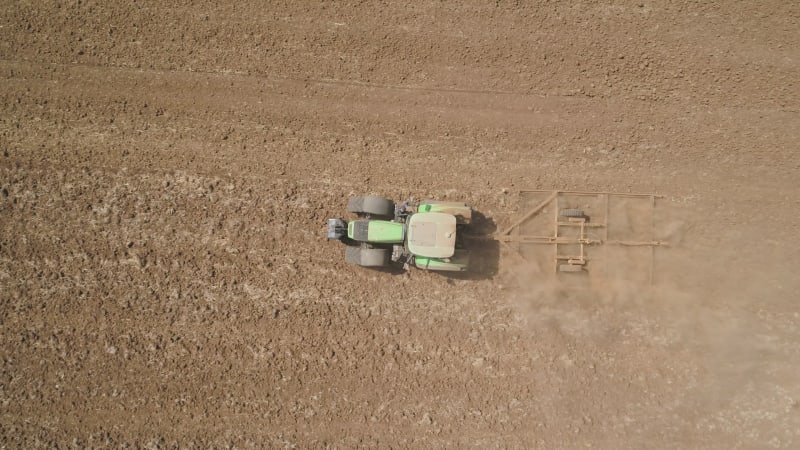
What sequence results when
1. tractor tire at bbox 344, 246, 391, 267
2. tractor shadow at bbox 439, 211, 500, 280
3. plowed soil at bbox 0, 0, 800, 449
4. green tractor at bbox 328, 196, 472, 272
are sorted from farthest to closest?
tractor shadow at bbox 439, 211, 500, 280 → plowed soil at bbox 0, 0, 800, 449 → tractor tire at bbox 344, 246, 391, 267 → green tractor at bbox 328, 196, 472, 272

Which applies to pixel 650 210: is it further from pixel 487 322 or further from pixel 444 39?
pixel 444 39

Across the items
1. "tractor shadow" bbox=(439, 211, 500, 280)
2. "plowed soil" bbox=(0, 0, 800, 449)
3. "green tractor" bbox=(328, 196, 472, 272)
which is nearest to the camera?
"green tractor" bbox=(328, 196, 472, 272)

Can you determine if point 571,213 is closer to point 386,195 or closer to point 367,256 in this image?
point 386,195

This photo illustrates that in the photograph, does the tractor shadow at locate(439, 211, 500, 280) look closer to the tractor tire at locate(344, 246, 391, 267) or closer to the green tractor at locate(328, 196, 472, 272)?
the green tractor at locate(328, 196, 472, 272)

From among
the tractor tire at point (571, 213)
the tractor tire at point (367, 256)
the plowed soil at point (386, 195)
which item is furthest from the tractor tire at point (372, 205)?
the tractor tire at point (571, 213)

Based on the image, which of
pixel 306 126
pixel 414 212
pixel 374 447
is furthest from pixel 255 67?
pixel 374 447

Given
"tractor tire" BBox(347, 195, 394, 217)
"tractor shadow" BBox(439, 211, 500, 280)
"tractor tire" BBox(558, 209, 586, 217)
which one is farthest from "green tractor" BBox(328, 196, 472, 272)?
"tractor tire" BBox(558, 209, 586, 217)

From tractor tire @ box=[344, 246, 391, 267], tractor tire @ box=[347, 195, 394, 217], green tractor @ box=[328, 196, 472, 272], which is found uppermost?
tractor tire @ box=[347, 195, 394, 217]

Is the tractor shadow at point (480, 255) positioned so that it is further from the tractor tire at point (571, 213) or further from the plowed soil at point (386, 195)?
the tractor tire at point (571, 213)
